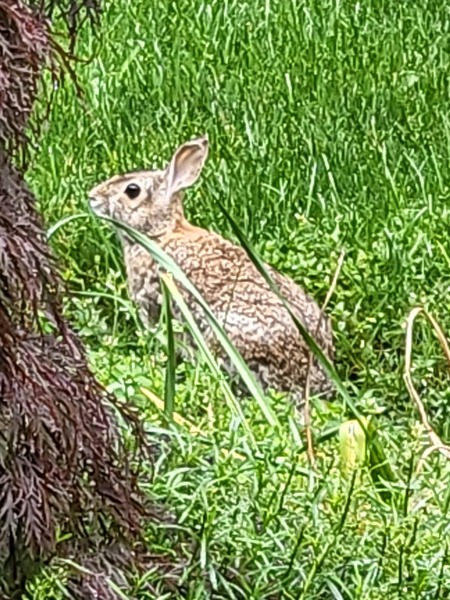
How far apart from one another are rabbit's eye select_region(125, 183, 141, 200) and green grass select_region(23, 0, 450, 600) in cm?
18

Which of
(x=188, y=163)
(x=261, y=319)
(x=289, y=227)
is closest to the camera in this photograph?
(x=261, y=319)

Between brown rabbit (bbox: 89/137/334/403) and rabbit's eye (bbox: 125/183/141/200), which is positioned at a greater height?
rabbit's eye (bbox: 125/183/141/200)

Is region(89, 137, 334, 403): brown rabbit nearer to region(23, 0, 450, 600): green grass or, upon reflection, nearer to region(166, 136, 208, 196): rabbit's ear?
region(166, 136, 208, 196): rabbit's ear

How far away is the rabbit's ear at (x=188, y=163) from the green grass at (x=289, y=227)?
15 cm

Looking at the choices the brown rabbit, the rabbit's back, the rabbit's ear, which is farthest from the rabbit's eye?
the rabbit's back

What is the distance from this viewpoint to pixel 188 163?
661 centimetres

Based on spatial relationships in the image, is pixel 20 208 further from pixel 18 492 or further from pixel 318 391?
pixel 318 391

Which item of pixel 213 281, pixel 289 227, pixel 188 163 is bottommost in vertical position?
pixel 289 227

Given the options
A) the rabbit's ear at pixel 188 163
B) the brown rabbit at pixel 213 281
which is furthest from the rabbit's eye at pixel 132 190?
the rabbit's ear at pixel 188 163

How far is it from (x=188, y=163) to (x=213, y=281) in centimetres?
61

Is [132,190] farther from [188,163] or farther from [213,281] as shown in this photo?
[213,281]

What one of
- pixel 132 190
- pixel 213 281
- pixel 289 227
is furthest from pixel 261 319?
pixel 132 190

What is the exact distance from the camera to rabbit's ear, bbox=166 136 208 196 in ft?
21.6

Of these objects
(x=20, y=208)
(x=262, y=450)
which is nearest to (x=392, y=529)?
(x=262, y=450)
